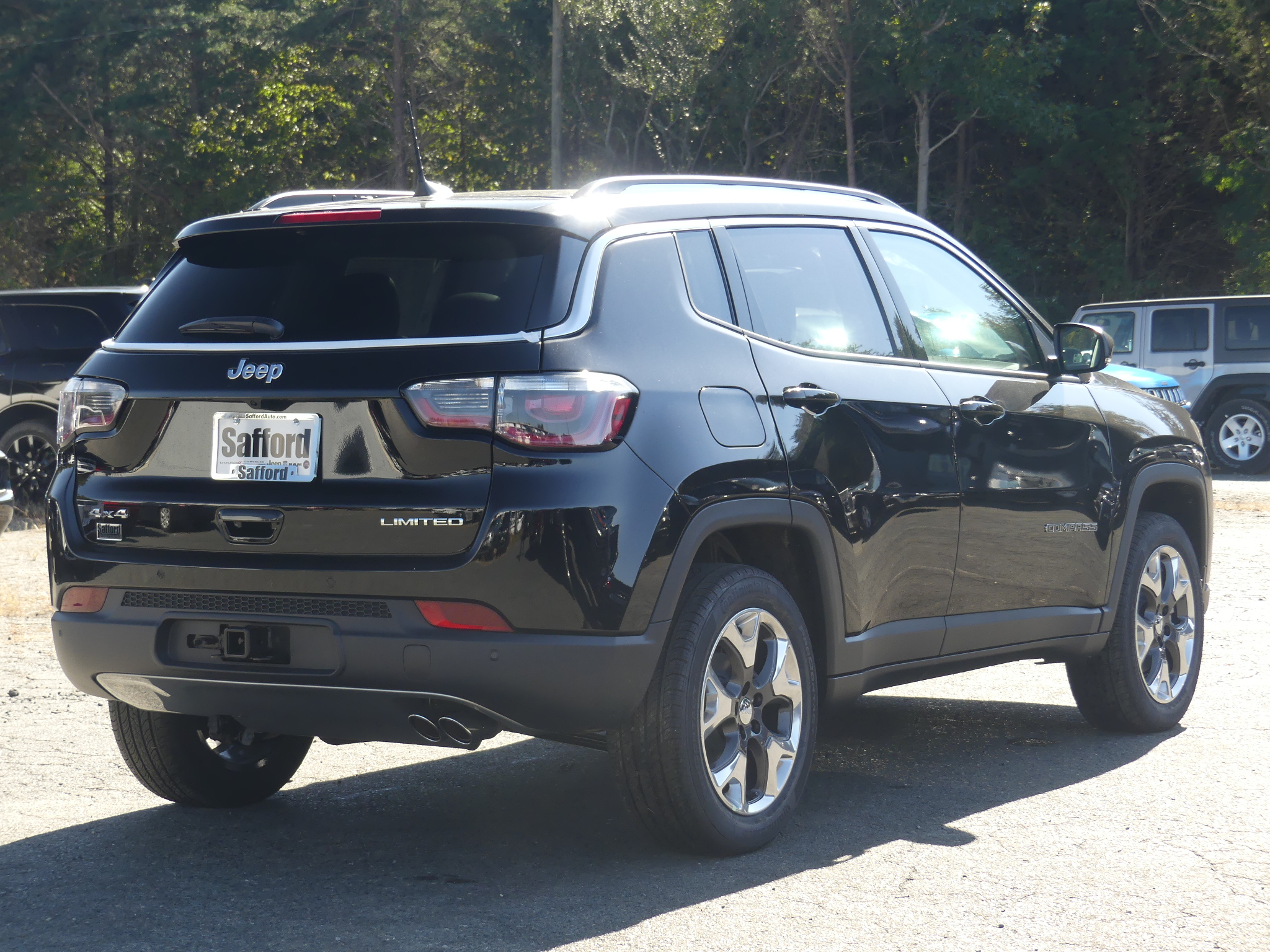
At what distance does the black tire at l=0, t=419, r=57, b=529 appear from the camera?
13.9 metres

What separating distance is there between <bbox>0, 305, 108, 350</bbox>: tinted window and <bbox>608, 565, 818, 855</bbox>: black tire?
35.6 ft

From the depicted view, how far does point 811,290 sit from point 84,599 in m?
2.30

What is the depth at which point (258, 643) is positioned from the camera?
3.93 meters

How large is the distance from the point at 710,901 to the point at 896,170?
36098 mm

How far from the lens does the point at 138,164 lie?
4062 cm

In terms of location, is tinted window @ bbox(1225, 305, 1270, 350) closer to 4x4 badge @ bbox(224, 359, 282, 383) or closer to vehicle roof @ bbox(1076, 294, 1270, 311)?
vehicle roof @ bbox(1076, 294, 1270, 311)

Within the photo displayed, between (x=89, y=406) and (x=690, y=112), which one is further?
(x=690, y=112)

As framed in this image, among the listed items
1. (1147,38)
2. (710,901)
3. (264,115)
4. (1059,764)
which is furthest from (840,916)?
(264,115)

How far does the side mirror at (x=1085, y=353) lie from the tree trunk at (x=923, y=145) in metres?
30.3

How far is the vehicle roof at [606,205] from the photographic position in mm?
4035

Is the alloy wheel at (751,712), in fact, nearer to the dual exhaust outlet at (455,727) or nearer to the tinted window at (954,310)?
the dual exhaust outlet at (455,727)

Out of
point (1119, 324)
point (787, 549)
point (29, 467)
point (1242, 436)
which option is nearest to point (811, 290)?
point (787, 549)

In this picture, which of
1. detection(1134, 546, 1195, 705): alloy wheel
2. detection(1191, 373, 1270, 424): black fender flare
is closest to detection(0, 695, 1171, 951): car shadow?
detection(1134, 546, 1195, 705): alloy wheel

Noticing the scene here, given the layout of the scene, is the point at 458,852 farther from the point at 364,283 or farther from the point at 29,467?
the point at 29,467
